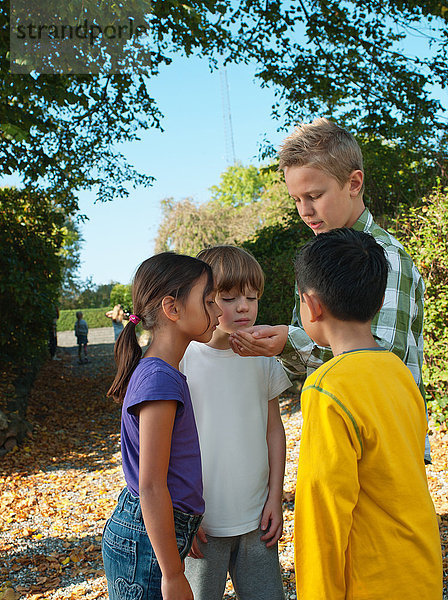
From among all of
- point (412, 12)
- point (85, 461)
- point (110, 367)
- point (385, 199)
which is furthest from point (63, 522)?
point (110, 367)

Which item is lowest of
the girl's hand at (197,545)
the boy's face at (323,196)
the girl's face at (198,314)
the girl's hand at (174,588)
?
the girl's hand at (197,545)

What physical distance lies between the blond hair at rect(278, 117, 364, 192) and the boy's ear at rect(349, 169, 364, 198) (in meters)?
0.02

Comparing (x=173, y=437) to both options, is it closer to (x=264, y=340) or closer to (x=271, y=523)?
(x=264, y=340)

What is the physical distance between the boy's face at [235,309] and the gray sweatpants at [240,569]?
80 centimetres

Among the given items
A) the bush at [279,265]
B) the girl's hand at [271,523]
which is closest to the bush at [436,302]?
the bush at [279,265]

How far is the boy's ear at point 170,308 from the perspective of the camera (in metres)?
1.88

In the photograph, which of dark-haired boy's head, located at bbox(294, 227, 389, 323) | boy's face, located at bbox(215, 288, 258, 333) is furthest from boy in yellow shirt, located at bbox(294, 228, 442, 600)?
boy's face, located at bbox(215, 288, 258, 333)

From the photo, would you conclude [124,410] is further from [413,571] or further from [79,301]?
[79,301]

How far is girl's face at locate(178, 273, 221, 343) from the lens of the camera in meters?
1.90

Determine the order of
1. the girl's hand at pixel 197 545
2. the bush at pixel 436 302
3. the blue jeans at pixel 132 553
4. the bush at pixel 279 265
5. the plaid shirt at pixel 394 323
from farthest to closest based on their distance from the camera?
the bush at pixel 279 265, the bush at pixel 436 302, the girl's hand at pixel 197 545, the plaid shirt at pixel 394 323, the blue jeans at pixel 132 553

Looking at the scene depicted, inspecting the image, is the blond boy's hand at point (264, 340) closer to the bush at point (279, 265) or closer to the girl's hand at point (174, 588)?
the girl's hand at point (174, 588)

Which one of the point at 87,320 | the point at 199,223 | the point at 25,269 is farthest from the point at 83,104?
the point at 87,320

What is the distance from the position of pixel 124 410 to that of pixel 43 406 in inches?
342

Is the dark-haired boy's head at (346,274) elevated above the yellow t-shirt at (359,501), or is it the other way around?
the dark-haired boy's head at (346,274)
